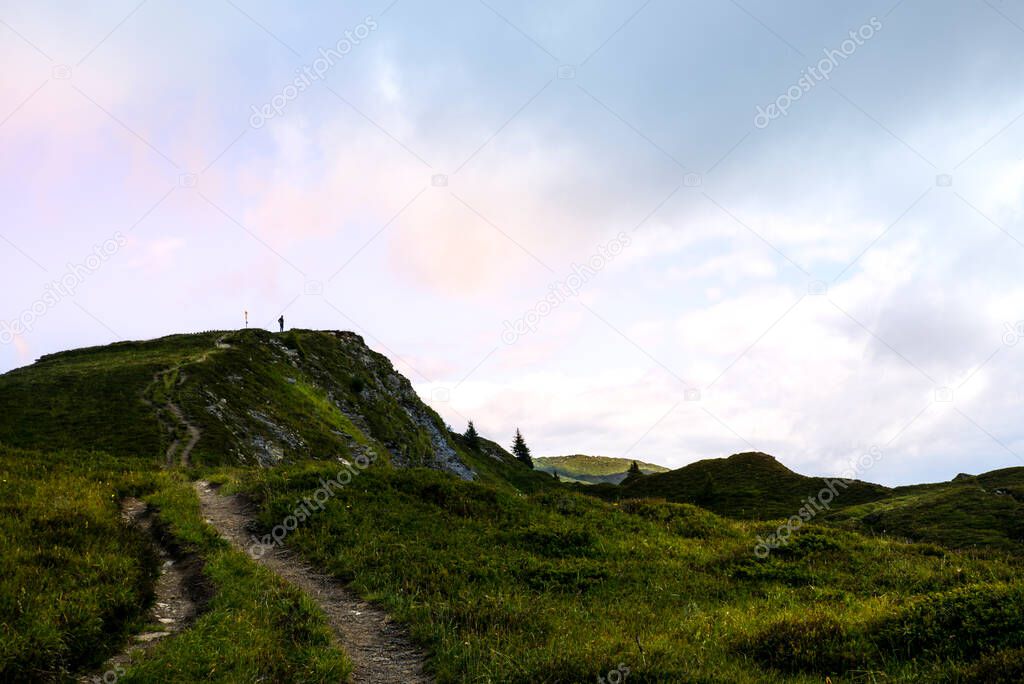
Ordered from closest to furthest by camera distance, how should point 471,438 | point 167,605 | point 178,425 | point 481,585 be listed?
point 167,605 < point 481,585 < point 178,425 < point 471,438

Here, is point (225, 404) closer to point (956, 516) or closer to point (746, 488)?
point (956, 516)

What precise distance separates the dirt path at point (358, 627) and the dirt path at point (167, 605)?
205 cm

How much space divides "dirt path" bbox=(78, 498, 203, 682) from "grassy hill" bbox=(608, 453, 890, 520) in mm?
56328

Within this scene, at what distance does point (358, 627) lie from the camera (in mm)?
11867

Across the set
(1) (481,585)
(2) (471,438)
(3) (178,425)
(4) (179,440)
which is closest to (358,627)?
(1) (481,585)

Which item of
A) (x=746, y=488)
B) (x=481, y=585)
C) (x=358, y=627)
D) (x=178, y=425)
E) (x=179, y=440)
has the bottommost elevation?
(x=358, y=627)

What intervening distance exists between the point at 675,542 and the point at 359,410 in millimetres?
58162

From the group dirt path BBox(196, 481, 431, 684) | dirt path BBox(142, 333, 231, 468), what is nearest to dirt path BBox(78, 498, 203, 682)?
dirt path BBox(196, 481, 431, 684)

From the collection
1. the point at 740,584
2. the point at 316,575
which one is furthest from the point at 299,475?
the point at 740,584

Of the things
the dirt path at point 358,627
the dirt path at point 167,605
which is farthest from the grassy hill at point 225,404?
the dirt path at point 167,605

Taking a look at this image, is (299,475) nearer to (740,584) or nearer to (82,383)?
(740,584)

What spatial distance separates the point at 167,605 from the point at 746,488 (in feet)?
251

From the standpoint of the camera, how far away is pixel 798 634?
10789 mm

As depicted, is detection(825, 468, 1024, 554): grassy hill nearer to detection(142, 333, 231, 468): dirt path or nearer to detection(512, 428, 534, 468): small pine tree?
detection(142, 333, 231, 468): dirt path
